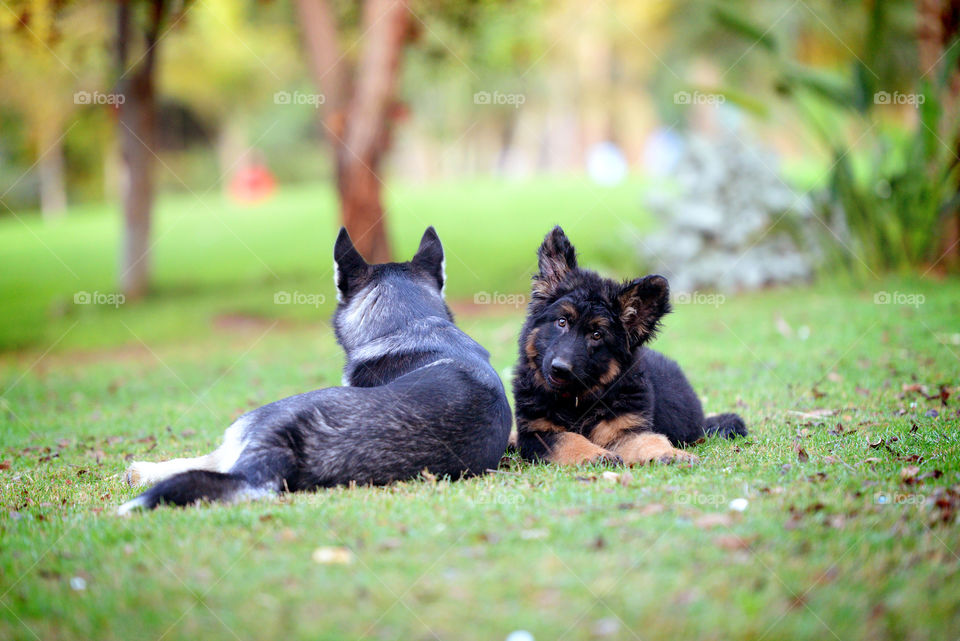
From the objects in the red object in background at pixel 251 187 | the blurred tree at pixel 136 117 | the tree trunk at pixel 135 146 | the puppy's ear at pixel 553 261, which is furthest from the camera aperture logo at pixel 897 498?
the red object in background at pixel 251 187

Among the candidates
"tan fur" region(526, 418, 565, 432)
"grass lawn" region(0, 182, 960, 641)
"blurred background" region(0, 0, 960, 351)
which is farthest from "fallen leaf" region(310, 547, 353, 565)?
"blurred background" region(0, 0, 960, 351)

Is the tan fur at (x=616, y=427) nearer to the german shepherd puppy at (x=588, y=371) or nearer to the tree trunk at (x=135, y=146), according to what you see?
the german shepherd puppy at (x=588, y=371)

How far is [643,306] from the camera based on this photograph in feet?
21.8

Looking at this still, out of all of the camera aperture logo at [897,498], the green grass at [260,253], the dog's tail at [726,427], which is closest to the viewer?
the camera aperture logo at [897,498]

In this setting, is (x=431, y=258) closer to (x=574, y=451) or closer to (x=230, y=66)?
(x=574, y=451)

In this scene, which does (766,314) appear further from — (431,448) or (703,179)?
(431,448)

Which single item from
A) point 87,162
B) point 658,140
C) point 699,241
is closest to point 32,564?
point 699,241

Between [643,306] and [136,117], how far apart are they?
54.1 ft

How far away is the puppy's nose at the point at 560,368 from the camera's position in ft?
20.4

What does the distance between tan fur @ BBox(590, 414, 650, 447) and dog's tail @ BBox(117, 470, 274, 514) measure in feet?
9.44

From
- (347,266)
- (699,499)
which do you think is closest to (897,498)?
→ (699,499)

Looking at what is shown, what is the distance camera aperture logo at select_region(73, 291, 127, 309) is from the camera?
2073 centimetres

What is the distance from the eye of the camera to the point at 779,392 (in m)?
9.36

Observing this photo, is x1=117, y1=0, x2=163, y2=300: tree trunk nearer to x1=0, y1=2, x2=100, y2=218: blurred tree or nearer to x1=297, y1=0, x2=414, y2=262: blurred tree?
x1=0, y1=2, x2=100, y2=218: blurred tree
